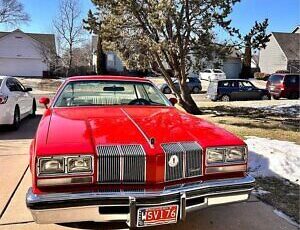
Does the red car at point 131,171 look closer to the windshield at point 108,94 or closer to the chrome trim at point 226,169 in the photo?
the chrome trim at point 226,169

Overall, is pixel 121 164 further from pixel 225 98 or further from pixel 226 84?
pixel 226 84

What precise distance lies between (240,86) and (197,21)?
33.1 feet

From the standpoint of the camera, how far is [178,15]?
11.8m

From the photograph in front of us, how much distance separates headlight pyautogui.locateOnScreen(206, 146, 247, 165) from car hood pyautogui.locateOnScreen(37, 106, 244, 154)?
0.06 metres

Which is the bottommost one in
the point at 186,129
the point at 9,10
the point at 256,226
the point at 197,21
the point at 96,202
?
the point at 256,226

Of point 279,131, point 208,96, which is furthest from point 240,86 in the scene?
point 279,131

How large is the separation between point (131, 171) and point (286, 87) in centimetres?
2060

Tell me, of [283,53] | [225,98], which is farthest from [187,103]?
[283,53]

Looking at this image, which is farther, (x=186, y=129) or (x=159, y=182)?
(x=186, y=129)

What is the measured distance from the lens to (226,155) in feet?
11.6

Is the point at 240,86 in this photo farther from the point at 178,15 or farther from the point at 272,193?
the point at 272,193

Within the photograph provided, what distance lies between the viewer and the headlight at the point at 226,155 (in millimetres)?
3445

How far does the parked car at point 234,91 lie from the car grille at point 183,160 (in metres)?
18.1

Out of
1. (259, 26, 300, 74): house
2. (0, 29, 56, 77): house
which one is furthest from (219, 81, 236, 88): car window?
(0, 29, 56, 77): house
